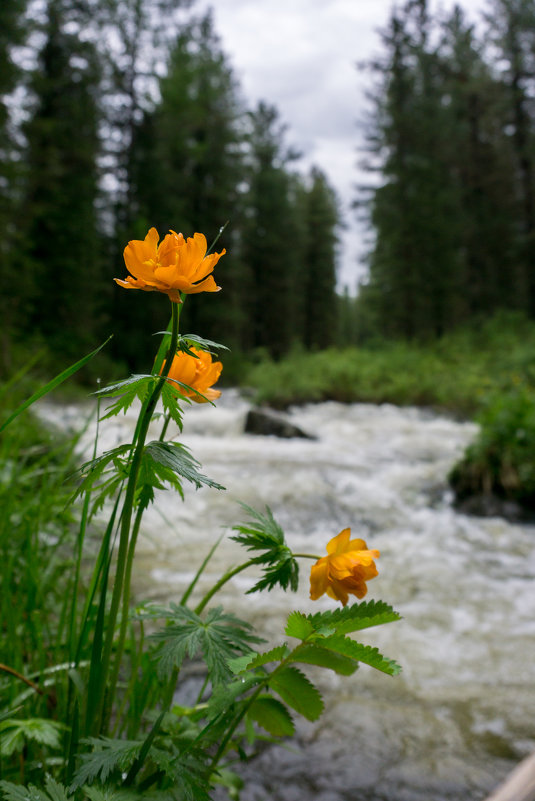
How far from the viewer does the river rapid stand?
71.4 inches

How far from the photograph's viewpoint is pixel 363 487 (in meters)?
5.62

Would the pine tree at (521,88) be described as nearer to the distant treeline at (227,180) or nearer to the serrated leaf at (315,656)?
the distant treeline at (227,180)

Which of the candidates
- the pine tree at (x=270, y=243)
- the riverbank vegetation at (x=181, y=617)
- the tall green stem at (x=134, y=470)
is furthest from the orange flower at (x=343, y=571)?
the pine tree at (x=270, y=243)

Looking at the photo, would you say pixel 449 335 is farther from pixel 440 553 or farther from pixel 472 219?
pixel 440 553

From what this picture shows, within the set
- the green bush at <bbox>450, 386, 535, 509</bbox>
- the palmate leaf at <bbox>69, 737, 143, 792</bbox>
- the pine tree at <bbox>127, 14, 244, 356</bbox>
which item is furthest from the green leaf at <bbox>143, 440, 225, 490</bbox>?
the pine tree at <bbox>127, 14, 244, 356</bbox>

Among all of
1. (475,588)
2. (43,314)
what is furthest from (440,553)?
(43,314)

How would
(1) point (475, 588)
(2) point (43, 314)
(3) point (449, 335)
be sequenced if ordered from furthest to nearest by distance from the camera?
(3) point (449, 335) < (2) point (43, 314) < (1) point (475, 588)

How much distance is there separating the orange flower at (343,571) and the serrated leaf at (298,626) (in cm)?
4

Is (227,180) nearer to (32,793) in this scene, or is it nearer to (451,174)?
(451,174)

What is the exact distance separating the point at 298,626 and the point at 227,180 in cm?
1814

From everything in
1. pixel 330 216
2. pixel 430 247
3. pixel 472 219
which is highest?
pixel 330 216

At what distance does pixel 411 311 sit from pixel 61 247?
1071cm

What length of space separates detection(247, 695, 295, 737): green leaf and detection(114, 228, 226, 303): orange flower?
0.56 metres

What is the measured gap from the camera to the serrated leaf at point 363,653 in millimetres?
631
